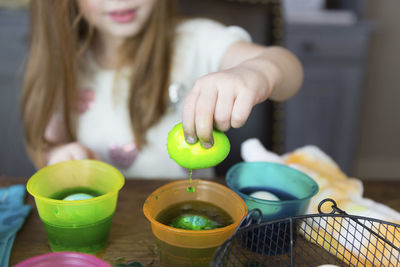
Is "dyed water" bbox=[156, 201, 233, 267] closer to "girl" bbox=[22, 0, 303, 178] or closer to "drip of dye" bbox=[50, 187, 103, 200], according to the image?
"drip of dye" bbox=[50, 187, 103, 200]

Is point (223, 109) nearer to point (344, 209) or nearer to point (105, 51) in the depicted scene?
point (344, 209)

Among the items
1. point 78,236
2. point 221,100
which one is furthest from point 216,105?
point 78,236

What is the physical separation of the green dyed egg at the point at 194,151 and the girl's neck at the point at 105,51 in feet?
2.10

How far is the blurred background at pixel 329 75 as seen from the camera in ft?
5.09

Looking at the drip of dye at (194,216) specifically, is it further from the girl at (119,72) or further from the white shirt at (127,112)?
the white shirt at (127,112)

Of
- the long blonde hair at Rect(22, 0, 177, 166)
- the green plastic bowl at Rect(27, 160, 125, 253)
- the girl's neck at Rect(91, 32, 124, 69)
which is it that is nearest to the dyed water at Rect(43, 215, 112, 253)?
the green plastic bowl at Rect(27, 160, 125, 253)

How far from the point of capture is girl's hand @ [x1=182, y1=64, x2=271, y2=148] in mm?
438

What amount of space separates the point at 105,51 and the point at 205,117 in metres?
0.70

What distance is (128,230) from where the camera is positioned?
546 mm

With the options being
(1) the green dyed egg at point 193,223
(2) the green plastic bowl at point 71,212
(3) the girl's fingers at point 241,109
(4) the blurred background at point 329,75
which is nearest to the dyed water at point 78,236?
(2) the green plastic bowl at point 71,212

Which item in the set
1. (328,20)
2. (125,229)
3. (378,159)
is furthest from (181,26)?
(378,159)

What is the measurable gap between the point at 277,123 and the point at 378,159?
1262mm

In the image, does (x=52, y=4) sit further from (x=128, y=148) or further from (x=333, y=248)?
(x=333, y=248)

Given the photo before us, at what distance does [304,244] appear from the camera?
50 centimetres
